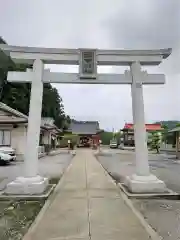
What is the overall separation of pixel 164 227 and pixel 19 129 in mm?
22690

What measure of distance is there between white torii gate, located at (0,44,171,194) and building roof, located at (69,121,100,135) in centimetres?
6019

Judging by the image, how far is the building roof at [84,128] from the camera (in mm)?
71438

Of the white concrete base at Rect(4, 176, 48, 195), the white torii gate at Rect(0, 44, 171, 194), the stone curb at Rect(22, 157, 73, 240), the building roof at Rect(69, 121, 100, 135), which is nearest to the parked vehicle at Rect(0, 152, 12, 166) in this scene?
the white torii gate at Rect(0, 44, 171, 194)

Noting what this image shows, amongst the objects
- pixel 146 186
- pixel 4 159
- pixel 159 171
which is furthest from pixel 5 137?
pixel 146 186

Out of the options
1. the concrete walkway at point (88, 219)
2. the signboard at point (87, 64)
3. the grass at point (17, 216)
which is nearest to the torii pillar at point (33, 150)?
the grass at point (17, 216)

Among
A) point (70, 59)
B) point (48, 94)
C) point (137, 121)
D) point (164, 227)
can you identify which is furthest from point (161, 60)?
point (48, 94)

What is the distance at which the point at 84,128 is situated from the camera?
74.4 metres

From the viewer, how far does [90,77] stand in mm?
10227

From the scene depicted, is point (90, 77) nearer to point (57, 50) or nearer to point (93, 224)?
point (57, 50)

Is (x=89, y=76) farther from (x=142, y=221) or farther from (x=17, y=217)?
(x=142, y=221)

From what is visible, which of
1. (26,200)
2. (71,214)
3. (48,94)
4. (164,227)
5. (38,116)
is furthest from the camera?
(48,94)

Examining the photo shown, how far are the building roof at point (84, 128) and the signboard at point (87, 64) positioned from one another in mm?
60391

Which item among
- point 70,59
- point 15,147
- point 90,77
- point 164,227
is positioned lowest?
point 164,227

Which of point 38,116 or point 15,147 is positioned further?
point 15,147
